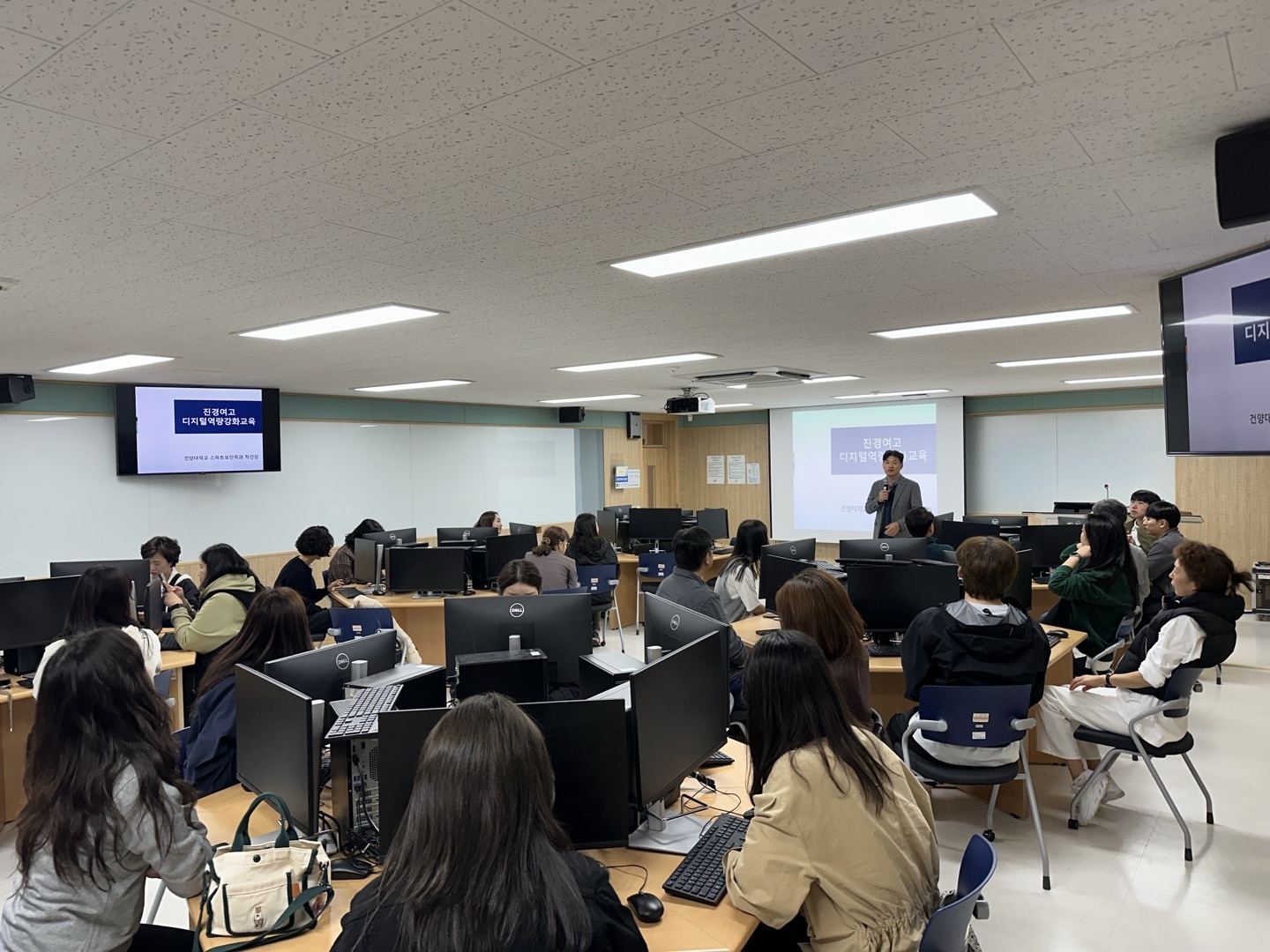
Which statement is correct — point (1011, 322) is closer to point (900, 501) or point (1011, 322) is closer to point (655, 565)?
point (900, 501)

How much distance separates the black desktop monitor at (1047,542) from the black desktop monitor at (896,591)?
2.67 m

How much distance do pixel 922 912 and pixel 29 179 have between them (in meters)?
2.98

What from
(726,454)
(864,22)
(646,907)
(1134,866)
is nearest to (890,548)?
(1134,866)

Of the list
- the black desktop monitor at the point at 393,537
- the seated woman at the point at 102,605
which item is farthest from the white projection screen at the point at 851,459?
the seated woman at the point at 102,605

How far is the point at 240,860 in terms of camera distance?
1887 mm

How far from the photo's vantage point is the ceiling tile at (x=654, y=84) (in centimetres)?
157

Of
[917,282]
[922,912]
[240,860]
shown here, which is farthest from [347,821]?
[917,282]

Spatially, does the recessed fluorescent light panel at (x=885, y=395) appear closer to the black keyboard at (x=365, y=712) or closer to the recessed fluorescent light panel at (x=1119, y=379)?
the recessed fluorescent light panel at (x=1119, y=379)

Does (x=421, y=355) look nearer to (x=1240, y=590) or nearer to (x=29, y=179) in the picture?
(x=29, y=179)

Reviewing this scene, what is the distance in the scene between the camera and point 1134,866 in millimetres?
3588

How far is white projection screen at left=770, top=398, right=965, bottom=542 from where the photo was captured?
445 inches

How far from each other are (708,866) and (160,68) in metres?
2.18

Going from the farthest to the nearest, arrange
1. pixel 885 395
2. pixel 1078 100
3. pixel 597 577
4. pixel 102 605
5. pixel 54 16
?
pixel 885 395
pixel 597 577
pixel 102 605
pixel 1078 100
pixel 54 16

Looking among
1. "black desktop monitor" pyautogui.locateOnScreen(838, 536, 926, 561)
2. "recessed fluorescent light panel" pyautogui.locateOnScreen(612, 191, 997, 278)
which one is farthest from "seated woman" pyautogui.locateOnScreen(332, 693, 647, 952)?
"black desktop monitor" pyautogui.locateOnScreen(838, 536, 926, 561)
